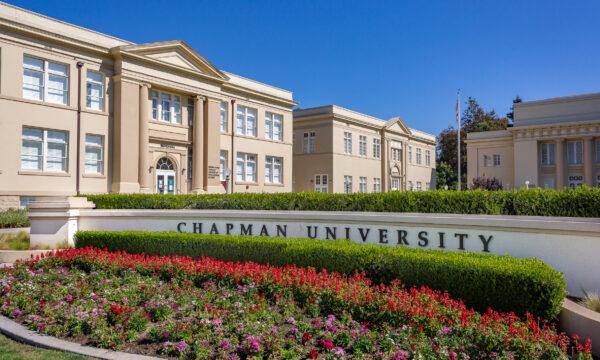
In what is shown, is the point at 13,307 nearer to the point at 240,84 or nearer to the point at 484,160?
the point at 240,84

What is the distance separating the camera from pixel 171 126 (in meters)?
31.7

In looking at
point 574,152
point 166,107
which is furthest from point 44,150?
point 574,152

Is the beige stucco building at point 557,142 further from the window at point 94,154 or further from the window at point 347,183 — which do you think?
the window at point 94,154

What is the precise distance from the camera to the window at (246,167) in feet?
123

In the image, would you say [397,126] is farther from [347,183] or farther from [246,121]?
[246,121]

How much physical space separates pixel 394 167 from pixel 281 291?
50.0m

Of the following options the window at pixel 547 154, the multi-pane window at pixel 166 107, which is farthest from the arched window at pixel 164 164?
the window at pixel 547 154

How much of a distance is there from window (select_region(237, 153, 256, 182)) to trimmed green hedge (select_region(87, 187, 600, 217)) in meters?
22.6

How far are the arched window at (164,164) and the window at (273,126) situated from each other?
10078 millimetres

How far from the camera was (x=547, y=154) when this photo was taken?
163 feet

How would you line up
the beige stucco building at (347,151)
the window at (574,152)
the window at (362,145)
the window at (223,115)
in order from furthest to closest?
1. the window at (362,145)
2. the window at (574,152)
3. the beige stucco building at (347,151)
4. the window at (223,115)

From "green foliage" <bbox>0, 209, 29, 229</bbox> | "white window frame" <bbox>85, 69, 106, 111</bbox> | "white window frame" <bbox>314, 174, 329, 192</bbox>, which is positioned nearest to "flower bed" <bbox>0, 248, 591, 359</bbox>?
"green foliage" <bbox>0, 209, 29, 229</bbox>

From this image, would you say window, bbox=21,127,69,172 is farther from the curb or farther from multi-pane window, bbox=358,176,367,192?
multi-pane window, bbox=358,176,367,192

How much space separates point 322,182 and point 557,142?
23380mm
